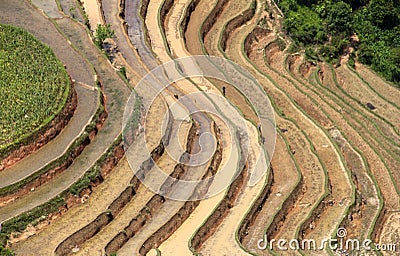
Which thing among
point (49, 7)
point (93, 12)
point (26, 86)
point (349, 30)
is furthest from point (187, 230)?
point (349, 30)

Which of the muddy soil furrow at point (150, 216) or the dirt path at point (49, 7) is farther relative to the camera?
the dirt path at point (49, 7)

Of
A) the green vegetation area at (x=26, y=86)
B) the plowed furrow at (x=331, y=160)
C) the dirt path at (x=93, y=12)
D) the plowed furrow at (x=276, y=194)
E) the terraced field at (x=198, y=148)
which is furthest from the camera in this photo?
the dirt path at (x=93, y=12)

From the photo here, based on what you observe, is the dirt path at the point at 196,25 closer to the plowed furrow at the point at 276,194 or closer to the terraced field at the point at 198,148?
the terraced field at the point at 198,148

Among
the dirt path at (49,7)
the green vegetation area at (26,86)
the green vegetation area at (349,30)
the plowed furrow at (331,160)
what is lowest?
the plowed furrow at (331,160)

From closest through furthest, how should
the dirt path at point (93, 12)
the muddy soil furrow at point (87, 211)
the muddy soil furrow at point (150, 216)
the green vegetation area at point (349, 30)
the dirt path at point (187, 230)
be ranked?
the muddy soil furrow at point (87, 211)
the muddy soil furrow at point (150, 216)
the dirt path at point (187, 230)
the dirt path at point (93, 12)
the green vegetation area at point (349, 30)

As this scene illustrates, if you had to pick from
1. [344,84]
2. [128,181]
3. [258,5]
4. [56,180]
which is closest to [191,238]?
[128,181]

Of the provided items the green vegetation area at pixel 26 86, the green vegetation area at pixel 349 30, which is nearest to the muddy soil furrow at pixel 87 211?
the green vegetation area at pixel 26 86

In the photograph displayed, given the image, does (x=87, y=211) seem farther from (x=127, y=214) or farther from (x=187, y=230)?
(x=187, y=230)
